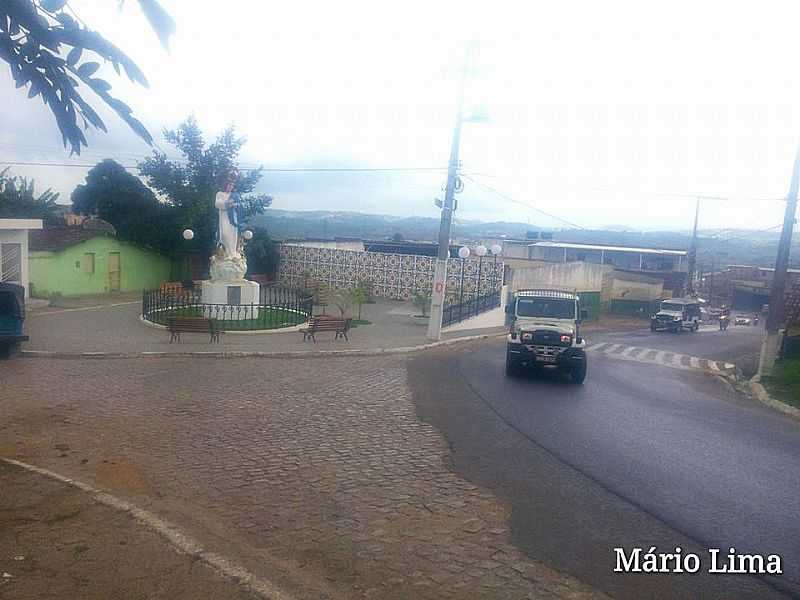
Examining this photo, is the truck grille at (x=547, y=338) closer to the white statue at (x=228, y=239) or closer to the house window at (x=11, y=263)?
the white statue at (x=228, y=239)

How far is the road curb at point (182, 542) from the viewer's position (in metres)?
4.88

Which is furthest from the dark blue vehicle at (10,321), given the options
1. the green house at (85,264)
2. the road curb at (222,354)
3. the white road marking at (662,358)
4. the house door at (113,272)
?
the house door at (113,272)

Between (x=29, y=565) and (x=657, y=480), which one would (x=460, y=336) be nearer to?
(x=657, y=480)

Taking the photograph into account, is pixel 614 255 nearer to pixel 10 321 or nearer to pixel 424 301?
pixel 424 301

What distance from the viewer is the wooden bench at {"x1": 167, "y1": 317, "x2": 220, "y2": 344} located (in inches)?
698

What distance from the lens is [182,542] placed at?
5.62 m

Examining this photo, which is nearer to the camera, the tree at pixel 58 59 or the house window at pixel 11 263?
the tree at pixel 58 59

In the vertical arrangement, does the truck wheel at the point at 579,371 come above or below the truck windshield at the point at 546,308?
below

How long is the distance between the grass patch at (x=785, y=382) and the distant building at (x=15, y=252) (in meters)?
23.8

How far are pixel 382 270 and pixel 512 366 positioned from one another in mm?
19772

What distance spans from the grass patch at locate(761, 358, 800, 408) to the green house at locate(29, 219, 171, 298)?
85.9ft

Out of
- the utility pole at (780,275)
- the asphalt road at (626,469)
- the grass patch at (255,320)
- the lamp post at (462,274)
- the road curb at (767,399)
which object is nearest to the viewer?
the asphalt road at (626,469)

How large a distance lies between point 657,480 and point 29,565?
251 inches

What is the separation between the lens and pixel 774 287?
762 inches
